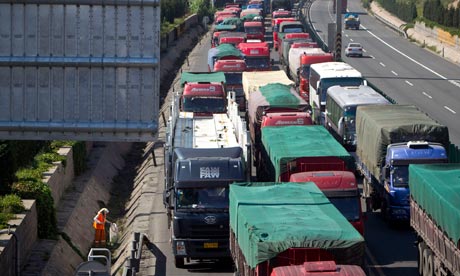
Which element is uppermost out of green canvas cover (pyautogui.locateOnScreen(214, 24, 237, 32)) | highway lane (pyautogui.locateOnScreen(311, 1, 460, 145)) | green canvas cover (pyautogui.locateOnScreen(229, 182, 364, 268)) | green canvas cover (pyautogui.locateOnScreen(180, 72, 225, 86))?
green canvas cover (pyautogui.locateOnScreen(214, 24, 237, 32))

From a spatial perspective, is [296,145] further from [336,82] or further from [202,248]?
[336,82]

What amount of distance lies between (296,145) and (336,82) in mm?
16078

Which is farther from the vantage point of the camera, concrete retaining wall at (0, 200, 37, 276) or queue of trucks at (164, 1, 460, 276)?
concrete retaining wall at (0, 200, 37, 276)

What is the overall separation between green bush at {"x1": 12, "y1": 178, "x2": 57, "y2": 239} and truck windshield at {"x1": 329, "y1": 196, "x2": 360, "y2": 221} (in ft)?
26.9

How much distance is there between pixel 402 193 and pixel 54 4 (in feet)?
43.4

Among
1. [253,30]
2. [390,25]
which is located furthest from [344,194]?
[390,25]

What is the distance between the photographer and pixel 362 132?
1375 inches

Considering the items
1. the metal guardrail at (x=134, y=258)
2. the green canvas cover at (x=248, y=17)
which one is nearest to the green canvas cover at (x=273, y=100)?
the metal guardrail at (x=134, y=258)

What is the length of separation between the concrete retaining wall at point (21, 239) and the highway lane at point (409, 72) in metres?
21.0

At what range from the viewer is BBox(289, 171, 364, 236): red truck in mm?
26094

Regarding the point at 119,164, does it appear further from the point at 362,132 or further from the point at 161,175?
the point at 362,132

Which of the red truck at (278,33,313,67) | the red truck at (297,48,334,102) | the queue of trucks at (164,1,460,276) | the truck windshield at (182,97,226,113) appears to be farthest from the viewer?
the red truck at (278,33,313,67)

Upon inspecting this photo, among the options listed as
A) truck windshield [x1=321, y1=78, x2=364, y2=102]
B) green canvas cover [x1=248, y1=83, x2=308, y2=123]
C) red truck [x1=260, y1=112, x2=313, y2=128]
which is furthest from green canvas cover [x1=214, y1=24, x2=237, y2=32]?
red truck [x1=260, y1=112, x2=313, y2=128]

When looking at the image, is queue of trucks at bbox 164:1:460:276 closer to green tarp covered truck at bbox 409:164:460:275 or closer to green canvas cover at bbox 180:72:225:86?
green tarp covered truck at bbox 409:164:460:275
